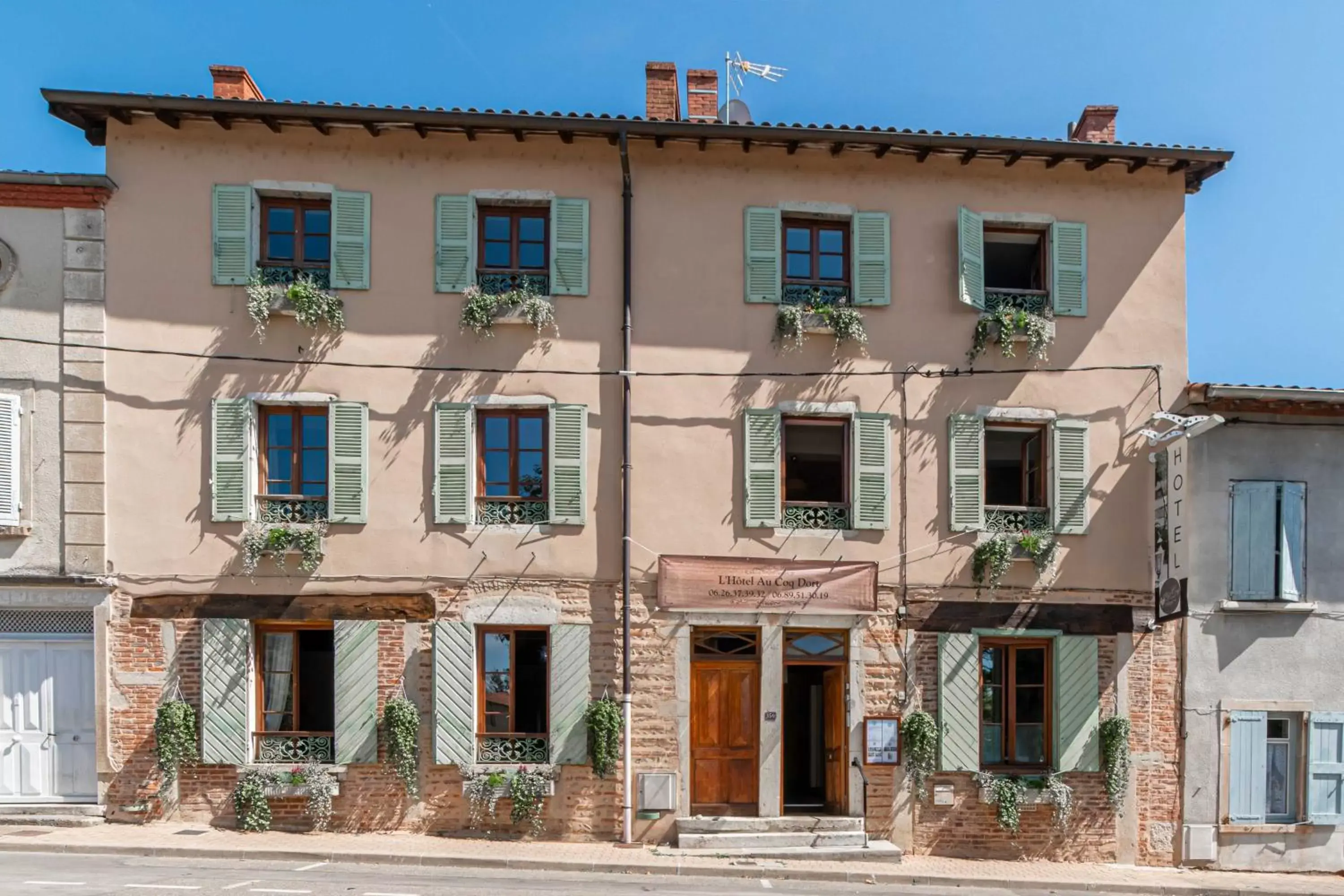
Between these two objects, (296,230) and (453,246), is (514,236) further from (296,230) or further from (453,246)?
(296,230)

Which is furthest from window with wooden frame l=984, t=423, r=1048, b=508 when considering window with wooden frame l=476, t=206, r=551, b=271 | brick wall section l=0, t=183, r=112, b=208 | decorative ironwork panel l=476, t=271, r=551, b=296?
brick wall section l=0, t=183, r=112, b=208

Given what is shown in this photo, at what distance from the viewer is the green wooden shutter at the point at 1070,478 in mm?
12328

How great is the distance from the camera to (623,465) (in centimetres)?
1205

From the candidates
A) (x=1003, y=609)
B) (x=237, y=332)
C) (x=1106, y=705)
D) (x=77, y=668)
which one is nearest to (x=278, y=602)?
(x=77, y=668)

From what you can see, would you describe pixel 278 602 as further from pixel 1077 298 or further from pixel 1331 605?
pixel 1331 605

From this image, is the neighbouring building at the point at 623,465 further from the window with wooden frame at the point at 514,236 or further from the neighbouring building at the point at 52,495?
the neighbouring building at the point at 52,495

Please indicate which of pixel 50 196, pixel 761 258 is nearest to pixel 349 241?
pixel 50 196

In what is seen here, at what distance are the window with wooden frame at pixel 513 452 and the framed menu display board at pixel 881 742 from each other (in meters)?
5.05

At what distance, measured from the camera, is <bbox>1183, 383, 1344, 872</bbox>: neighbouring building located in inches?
480

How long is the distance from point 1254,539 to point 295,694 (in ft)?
40.2

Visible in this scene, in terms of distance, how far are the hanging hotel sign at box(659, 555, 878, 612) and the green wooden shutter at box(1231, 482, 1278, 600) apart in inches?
187

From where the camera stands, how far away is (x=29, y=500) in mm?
11625

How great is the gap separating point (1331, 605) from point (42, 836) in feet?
51.7

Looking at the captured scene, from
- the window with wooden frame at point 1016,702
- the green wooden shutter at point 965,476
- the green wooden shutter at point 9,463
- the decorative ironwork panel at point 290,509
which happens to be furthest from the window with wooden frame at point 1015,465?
the green wooden shutter at point 9,463
